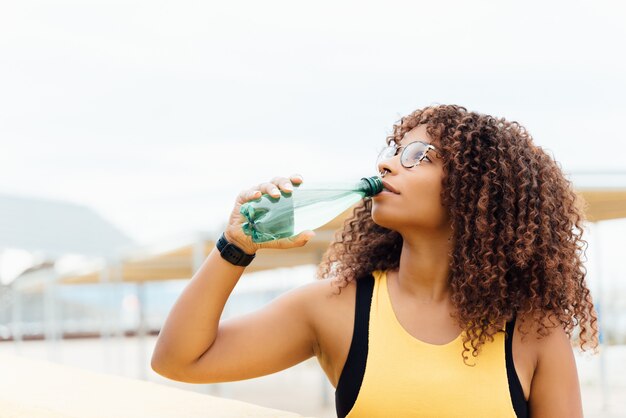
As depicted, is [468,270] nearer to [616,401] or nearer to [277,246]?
[277,246]

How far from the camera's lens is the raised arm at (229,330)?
5.67ft

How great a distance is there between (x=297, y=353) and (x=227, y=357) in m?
0.16

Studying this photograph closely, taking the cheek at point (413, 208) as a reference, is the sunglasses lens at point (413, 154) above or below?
above

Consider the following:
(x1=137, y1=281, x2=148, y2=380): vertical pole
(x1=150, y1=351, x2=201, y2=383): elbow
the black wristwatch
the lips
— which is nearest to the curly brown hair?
the lips

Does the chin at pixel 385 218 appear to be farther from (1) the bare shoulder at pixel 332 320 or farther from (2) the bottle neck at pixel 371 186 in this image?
(1) the bare shoulder at pixel 332 320

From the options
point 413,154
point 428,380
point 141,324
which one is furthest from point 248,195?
point 141,324

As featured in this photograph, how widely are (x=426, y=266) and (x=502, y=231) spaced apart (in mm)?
193

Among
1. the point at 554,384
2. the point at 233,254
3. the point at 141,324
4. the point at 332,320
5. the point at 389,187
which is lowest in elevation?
the point at 141,324

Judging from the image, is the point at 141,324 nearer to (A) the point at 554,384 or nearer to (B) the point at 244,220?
(B) the point at 244,220

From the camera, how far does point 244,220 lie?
1715 millimetres

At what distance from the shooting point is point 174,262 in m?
13.5

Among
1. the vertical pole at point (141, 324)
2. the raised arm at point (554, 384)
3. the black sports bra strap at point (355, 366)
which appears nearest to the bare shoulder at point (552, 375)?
the raised arm at point (554, 384)

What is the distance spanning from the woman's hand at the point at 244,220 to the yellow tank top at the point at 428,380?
0.25m

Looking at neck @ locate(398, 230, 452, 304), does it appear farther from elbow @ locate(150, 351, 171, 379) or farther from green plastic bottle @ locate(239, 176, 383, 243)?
elbow @ locate(150, 351, 171, 379)
